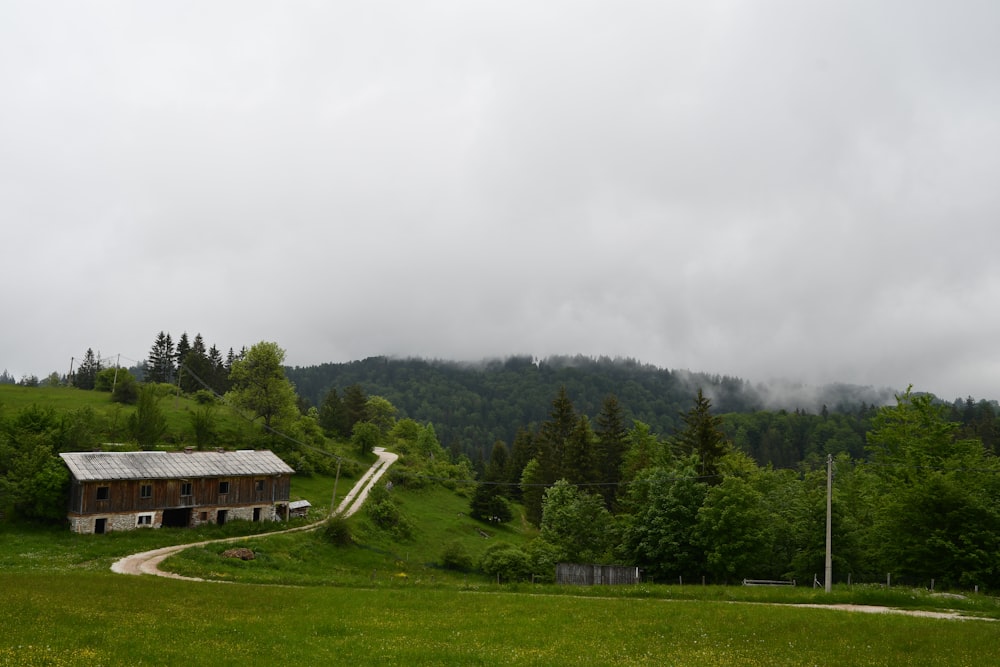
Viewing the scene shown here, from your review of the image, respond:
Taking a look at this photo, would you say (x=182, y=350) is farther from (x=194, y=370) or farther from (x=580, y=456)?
(x=580, y=456)

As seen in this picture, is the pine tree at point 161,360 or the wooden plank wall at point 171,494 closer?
the wooden plank wall at point 171,494

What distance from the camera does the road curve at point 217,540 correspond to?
40125 millimetres

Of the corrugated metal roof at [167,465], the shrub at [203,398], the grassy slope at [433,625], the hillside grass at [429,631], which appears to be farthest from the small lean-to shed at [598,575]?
the shrub at [203,398]

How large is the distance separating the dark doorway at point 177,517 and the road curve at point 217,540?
6848mm

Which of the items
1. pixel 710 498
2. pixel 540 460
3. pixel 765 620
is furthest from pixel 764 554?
pixel 540 460

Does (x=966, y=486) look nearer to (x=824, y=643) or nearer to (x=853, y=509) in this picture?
(x=853, y=509)

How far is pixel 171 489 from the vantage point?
191ft

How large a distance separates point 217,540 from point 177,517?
876 cm

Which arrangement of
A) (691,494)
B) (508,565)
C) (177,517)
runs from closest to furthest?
(691,494) < (508,565) < (177,517)

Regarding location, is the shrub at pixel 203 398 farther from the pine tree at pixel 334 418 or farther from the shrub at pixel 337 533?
the shrub at pixel 337 533

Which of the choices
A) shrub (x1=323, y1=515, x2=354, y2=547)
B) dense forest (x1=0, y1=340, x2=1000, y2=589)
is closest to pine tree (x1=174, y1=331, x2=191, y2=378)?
dense forest (x1=0, y1=340, x2=1000, y2=589)

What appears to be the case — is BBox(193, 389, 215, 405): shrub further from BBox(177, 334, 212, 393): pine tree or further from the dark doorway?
the dark doorway

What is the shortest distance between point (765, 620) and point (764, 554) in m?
22.9

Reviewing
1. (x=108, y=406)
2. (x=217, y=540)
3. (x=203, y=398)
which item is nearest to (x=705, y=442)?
(x=217, y=540)
